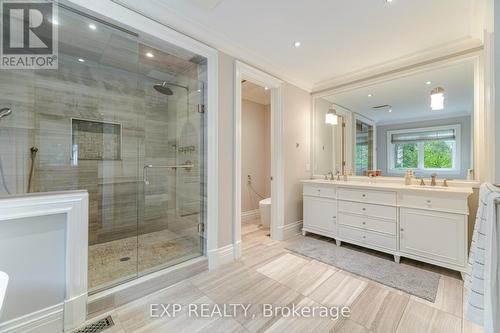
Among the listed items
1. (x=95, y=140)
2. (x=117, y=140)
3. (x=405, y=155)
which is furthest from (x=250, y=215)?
(x=95, y=140)

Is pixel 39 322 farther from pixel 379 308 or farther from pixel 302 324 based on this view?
pixel 379 308

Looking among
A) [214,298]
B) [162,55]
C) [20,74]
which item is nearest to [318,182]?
[214,298]

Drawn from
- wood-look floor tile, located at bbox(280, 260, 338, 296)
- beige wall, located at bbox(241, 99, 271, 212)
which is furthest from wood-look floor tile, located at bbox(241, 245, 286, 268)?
beige wall, located at bbox(241, 99, 271, 212)

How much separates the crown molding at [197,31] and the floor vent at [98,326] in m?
2.45

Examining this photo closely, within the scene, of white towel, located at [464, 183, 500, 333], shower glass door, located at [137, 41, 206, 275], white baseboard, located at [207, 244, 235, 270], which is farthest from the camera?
shower glass door, located at [137, 41, 206, 275]

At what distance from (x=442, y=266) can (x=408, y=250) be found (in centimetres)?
29

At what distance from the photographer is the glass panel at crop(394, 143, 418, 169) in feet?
8.72

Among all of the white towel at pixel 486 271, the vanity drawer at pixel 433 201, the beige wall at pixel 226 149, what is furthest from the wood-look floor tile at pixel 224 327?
the vanity drawer at pixel 433 201

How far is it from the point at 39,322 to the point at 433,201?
3473 millimetres

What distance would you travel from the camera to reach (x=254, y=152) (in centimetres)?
433

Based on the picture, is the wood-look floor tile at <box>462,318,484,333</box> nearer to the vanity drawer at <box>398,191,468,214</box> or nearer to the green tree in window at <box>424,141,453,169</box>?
the vanity drawer at <box>398,191,468,214</box>

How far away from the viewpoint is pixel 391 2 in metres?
1.71

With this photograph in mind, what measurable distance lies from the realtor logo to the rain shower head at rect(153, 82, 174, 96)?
1.04 metres

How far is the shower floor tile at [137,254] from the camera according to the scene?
1.88 meters
